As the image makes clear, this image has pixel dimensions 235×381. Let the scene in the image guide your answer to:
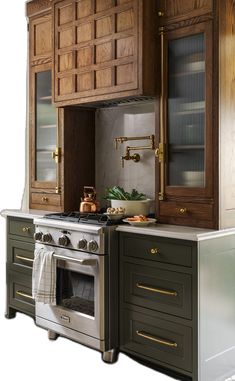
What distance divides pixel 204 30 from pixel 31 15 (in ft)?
5.87

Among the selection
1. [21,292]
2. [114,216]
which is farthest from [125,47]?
[21,292]

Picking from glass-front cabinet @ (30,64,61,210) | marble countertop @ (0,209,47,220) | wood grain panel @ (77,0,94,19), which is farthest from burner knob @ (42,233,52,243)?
wood grain panel @ (77,0,94,19)

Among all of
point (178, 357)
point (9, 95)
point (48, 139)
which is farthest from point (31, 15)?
point (178, 357)

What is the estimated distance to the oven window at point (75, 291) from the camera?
3.26 metres

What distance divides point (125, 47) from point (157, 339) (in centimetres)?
180

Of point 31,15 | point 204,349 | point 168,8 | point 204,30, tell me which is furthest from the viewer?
point 31,15

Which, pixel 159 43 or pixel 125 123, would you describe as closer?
pixel 159 43

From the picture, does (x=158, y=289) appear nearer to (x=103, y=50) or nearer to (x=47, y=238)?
(x=47, y=238)

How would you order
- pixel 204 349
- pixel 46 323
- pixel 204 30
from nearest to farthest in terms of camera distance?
pixel 204 349 → pixel 204 30 → pixel 46 323

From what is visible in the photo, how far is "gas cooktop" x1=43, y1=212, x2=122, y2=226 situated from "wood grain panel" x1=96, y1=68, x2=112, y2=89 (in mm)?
868

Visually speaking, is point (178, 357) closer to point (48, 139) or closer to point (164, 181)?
point (164, 181)

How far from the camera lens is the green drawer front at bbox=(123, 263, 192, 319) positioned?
272 centimetres

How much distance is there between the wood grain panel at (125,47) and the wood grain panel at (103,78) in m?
0.13

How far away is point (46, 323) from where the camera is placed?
11.6ft
